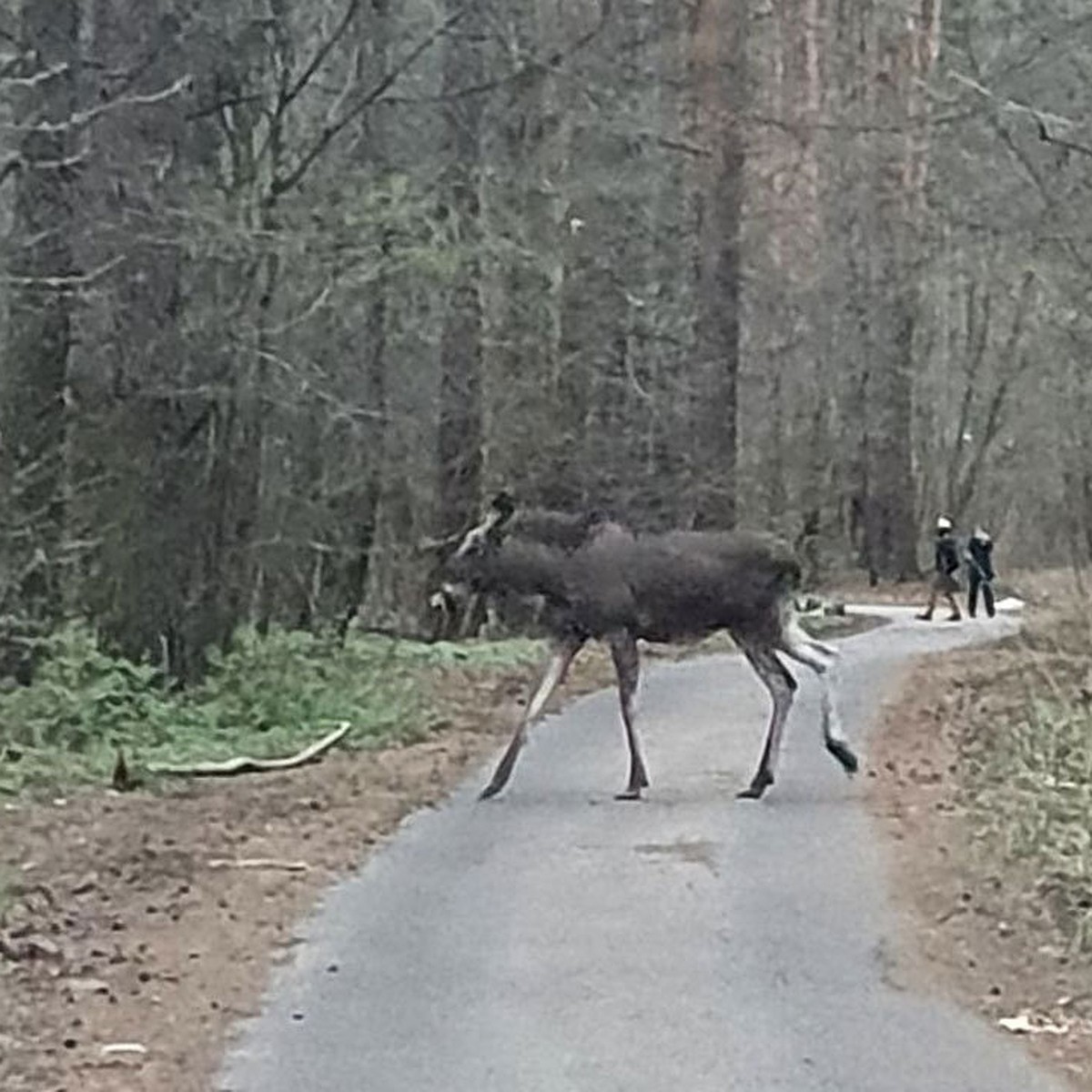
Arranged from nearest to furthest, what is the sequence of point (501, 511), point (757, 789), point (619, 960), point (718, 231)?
1. point (619, 960)
2. point (757, 789)
3. point (501, 511)
4. point (718, 231)

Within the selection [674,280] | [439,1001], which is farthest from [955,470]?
[439,1001]

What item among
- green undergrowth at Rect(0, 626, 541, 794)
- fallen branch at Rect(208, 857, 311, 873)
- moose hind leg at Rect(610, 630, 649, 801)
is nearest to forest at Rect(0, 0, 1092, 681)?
green undergrowth at Rect(0, 626, 541, 794)

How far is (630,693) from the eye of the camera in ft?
59.2

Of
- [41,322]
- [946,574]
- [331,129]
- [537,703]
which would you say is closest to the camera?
[537,703]

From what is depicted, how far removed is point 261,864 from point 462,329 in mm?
16601

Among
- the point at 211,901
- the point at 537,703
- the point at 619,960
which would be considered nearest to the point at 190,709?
the point at 537,703

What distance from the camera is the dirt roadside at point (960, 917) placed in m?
11.3

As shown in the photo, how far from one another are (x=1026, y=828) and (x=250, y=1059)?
21.3ft

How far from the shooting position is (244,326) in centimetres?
2308

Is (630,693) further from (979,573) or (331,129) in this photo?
(979,573)

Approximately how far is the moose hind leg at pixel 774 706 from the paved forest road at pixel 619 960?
0.16 metres

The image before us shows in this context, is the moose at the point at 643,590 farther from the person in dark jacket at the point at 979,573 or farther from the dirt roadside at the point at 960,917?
the person in dark jacket at the point at 979,573

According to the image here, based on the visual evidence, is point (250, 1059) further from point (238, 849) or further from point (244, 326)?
point (244, 326)

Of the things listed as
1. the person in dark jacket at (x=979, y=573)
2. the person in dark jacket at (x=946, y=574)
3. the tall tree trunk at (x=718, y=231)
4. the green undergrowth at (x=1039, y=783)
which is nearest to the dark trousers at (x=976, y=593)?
the person in dark jacket at (x=979, y=573)
